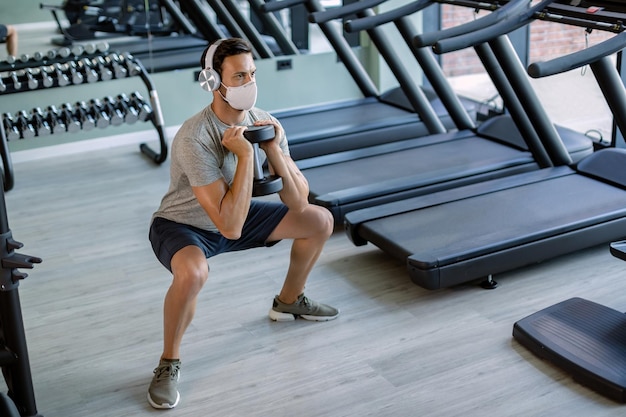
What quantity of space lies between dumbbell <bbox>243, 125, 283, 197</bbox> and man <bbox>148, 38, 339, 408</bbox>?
2cm

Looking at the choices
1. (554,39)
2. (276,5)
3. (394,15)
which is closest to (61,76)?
(276,5)

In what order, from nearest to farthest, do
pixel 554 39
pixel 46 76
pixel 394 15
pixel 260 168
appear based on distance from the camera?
pixel 260 168 < pixel 394 15 < pixel 46 76 < pixel 554 39

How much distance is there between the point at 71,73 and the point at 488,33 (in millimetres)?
2495

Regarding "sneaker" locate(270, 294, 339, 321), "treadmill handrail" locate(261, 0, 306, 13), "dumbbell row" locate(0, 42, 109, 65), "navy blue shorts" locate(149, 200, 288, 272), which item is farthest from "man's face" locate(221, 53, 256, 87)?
"dumbbell row" locate(0, 42, 109, 65)

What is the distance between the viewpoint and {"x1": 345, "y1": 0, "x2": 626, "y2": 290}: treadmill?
10.7 ft

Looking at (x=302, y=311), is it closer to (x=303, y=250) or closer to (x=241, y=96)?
(x=303, y=250)

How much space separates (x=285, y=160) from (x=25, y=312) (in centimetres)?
135

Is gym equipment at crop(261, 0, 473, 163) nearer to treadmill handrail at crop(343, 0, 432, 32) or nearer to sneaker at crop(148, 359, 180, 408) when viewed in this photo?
treadmill handrail at crop(343, 0, 432, 32)

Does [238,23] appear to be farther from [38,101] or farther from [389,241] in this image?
[389,241]

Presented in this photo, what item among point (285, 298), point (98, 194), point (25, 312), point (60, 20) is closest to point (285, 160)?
point (285, 298)

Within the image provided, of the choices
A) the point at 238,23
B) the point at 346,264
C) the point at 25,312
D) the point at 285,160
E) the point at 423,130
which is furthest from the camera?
the point at 238,23

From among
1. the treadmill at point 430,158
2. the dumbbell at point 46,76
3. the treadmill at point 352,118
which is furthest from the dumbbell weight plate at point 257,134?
the dumbbell at point 46,76

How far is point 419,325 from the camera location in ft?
10.2

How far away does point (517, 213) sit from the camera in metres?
3.61
